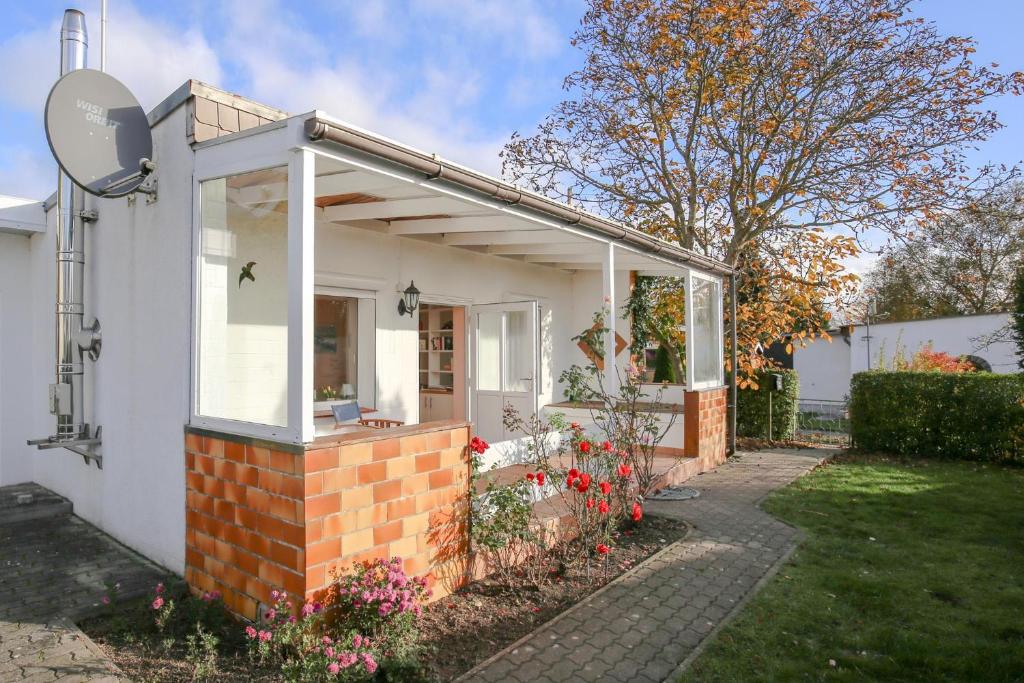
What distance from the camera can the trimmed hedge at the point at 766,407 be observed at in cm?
1186

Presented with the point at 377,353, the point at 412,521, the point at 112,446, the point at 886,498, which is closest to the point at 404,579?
the point at 412,521

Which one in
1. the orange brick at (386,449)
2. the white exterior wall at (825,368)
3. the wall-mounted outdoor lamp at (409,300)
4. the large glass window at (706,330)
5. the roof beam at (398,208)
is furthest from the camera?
the white exterior wall at (825,368)

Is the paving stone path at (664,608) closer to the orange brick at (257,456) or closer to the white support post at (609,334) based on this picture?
the white support post at (609,334)

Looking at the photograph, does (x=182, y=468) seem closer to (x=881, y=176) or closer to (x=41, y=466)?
(x=41, y=466)

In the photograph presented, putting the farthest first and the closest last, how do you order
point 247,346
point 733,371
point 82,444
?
point 733,371 → point 82,444 → point 247,346

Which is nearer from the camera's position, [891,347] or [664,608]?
[664,608]

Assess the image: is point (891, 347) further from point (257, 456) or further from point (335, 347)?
point (257, 456)

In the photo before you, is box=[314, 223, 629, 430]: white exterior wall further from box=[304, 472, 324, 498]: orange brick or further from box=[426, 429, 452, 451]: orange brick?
box=[304, 472, 324, 498]: orange brick

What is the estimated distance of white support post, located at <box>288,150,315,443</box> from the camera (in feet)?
11.2

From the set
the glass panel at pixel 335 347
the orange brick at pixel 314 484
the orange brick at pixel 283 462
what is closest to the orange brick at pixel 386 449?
the orange brick at pixel 314 484

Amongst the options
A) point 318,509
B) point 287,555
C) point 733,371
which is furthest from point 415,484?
point 733,371

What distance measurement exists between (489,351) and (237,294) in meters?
5.25

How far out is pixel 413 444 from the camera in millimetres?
3980

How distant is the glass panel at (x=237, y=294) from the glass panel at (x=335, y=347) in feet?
8.78
